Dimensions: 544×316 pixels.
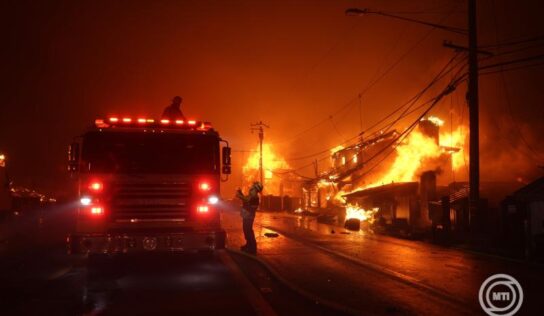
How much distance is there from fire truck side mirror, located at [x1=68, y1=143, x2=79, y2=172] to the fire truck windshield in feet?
0.41

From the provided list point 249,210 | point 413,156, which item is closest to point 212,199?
point 249,210

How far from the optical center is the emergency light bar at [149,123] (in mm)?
9695

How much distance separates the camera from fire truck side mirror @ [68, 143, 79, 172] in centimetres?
937

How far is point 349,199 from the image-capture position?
40062mm

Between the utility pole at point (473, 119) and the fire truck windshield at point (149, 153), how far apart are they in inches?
443

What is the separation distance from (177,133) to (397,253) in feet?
25.4

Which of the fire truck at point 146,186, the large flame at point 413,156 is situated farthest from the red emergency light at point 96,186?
the large flame at point 413,156

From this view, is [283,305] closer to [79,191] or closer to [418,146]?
[79,191]

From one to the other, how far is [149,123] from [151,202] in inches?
64.2

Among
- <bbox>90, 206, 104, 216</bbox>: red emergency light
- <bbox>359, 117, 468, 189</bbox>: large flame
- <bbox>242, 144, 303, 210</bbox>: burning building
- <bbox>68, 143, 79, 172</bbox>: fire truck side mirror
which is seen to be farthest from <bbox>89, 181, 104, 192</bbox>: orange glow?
<bbox>242, 144, 303, 210</bbox>: burning building

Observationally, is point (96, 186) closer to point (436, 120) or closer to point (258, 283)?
point (258, 283)

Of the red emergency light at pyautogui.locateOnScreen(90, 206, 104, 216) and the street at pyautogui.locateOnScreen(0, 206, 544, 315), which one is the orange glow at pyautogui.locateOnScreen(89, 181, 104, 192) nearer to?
the red emergency light at pyautogui.locateOnScreen(90, 206, 104, 216)

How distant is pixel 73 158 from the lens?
9.38 meters

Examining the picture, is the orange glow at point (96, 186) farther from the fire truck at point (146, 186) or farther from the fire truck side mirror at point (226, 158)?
the fire truck side mirror at point (226, 158)
